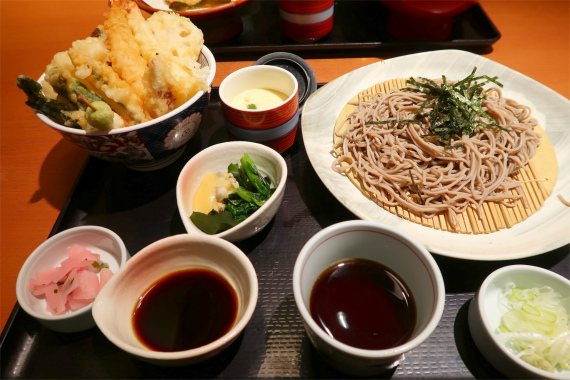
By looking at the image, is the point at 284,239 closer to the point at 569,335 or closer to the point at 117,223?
the point at 117,223

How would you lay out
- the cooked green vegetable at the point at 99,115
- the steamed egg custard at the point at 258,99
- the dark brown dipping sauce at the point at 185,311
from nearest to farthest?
the dark brown dipping sauce at the point at 185,311, the cooked green vegetable at the point at 99,115, the steamed egg custard at the point at 258,99

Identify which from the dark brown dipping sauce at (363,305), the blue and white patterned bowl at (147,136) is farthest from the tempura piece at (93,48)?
the dark brown dipping sauce at (363,305)

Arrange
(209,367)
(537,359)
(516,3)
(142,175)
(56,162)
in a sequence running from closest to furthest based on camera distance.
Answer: (537,359) < (209,367) < (142,175) < (56,162) < (516,3)

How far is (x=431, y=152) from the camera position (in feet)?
5.64

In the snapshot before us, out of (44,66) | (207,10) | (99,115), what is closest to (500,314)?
(99,115)

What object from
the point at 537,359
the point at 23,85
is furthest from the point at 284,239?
the point at 23,85

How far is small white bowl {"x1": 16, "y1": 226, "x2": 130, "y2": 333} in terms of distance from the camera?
1.12 meters

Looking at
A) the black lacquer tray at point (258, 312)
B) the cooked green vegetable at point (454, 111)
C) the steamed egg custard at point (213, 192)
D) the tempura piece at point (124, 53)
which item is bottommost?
the black lacquer tray at point (258, 312)

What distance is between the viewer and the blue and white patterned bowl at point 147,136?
4.40 ft

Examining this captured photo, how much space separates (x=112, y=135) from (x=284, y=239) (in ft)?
2.87

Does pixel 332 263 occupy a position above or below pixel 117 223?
above

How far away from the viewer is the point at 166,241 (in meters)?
1.15

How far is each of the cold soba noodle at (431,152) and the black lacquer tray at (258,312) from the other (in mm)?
252

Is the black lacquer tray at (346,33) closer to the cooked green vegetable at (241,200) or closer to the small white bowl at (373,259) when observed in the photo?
the cooked green vegetable at (241,200)
